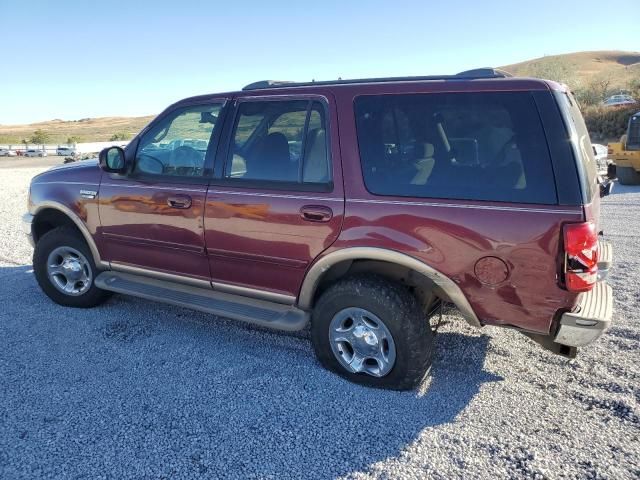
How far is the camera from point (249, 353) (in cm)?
376

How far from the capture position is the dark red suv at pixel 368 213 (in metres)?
2.67

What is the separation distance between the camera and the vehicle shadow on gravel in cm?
258

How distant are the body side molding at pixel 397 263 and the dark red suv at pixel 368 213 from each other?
0.03 feet

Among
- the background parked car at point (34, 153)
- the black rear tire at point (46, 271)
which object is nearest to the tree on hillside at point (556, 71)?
the background parked car at point (34, 153)

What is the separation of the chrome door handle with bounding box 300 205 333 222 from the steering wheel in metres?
1.10

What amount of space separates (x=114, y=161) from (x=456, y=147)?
2782mm

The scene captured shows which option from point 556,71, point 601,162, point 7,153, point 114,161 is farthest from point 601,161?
point 7,153

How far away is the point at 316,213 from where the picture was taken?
3.19 m

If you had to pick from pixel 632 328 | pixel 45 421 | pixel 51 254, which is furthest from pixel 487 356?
pixel 51 254

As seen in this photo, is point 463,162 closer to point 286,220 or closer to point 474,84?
point 474,84

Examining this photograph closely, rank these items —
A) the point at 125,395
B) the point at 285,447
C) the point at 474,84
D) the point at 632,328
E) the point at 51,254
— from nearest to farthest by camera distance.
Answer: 1. the point at 285,447
2. the point at 474,84
3. the point at 125,395
4. the point at 632,328
5. the point at 51,254

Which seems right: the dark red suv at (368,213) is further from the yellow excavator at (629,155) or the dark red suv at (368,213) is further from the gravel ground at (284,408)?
the yellow excavator at (629,155)

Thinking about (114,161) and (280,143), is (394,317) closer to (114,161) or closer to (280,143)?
(280,143)

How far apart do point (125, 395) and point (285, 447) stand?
1183 millimetres
